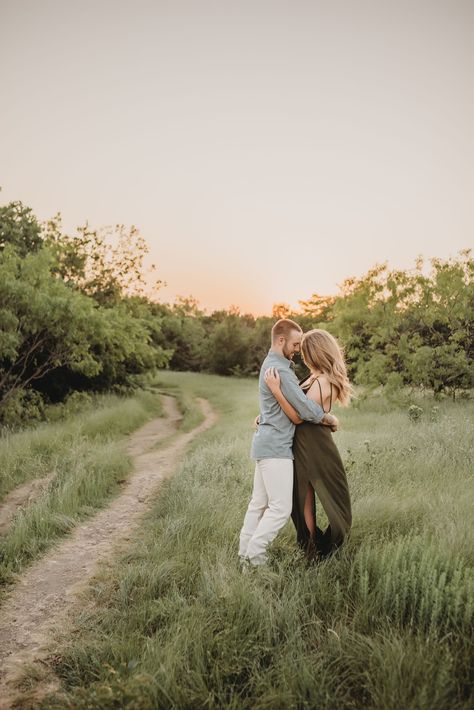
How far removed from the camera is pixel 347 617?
11.0ft

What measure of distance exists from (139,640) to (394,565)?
2.15 m

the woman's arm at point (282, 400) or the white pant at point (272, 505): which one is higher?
the woman's arm at point (282, 400)

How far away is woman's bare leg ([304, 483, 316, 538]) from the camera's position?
415 centimetres

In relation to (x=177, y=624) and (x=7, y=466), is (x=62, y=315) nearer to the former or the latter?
(x=7, y=466)

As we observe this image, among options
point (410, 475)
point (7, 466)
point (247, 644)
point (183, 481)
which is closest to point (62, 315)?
point (7, 466)

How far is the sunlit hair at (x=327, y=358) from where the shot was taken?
164 inches

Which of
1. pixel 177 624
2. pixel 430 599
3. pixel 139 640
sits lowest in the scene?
pixel 139 640

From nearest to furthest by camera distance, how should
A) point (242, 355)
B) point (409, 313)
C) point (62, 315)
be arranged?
point (62, 315)
point (409, 313)
point (242, 355)

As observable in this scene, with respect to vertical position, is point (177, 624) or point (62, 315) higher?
point (62, 315)

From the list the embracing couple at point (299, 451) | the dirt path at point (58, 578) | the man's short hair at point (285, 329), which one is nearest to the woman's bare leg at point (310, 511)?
the embracing couple at point (299, 451)

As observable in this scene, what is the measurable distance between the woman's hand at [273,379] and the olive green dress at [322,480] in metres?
0.49

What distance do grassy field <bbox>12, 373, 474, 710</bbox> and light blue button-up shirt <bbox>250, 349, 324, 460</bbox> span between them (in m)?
1.07

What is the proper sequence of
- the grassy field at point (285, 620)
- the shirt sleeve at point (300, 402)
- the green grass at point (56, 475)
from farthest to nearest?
the green grass at point (56, 475), the shirt sleeve at point (300, 402), the grassy field at point (285, 620)

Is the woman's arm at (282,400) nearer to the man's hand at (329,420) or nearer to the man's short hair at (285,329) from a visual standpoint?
the man's hand at (329,420)
